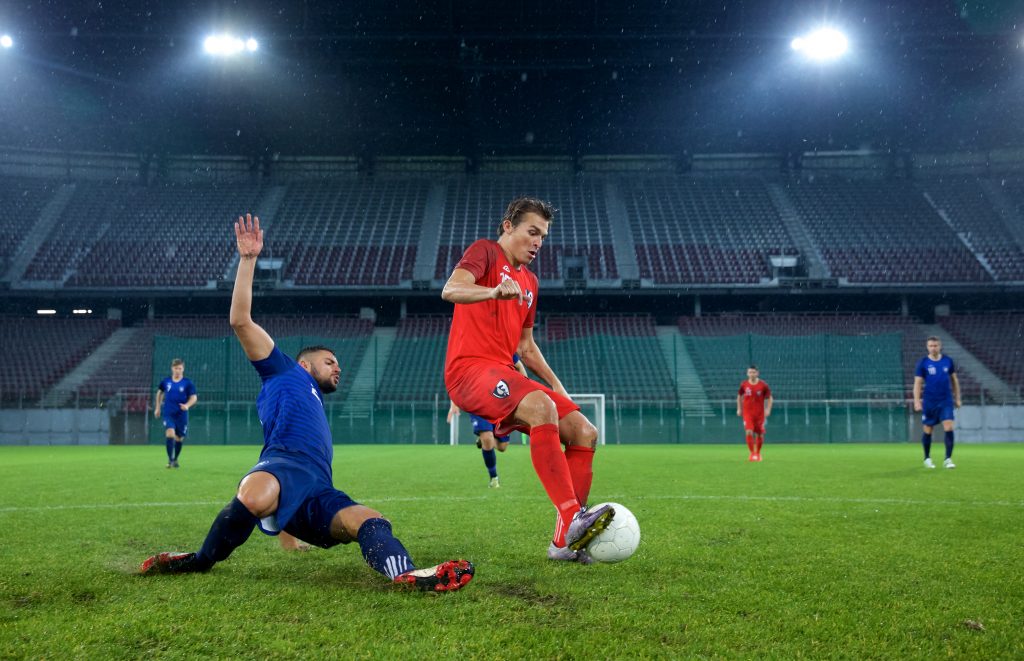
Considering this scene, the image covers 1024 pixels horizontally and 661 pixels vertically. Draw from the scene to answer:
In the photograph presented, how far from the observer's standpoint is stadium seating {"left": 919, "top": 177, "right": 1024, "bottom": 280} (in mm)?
34156

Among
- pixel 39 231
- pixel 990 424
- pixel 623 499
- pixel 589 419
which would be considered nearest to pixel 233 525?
pixel 623 499

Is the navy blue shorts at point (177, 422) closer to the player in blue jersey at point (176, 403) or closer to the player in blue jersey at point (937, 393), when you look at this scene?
the player in blue jersey at point (176, 403)

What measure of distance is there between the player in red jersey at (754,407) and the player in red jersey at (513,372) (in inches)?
479

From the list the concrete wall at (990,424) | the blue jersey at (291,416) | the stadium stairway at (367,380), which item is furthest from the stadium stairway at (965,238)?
the blue jersey at (291,416)

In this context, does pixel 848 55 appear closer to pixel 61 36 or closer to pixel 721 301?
pixel 721 301

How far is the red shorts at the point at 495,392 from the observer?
14.8 ft

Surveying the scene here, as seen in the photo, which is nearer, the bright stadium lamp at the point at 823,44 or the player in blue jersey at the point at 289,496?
the player in blue jersey at the point at 289,496

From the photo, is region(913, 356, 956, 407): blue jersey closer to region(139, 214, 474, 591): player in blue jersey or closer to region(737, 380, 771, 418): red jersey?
region(737, 380, 771, 418): red jersey

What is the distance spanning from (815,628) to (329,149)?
4098cm

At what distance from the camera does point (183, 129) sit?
3831 cm

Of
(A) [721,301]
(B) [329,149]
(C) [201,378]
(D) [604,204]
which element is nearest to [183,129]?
(B) [329,149]

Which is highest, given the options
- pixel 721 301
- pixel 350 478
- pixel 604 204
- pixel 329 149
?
pixel 329 149

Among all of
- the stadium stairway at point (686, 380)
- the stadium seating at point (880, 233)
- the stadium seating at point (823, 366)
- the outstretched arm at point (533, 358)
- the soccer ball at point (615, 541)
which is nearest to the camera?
the soccer ball at point (615, 541)

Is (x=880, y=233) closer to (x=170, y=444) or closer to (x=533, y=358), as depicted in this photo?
(x=170, y=444)
